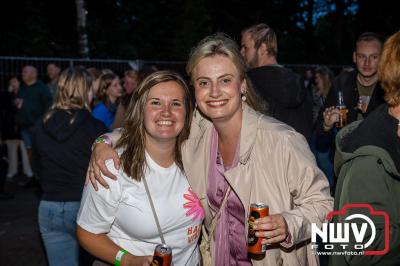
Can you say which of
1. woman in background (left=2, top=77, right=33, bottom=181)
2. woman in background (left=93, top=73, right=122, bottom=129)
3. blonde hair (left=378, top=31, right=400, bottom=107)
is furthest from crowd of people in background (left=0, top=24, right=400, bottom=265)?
woman in background (left=2, top=77, right=33, bottom=181)

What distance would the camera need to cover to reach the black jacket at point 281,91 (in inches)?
163

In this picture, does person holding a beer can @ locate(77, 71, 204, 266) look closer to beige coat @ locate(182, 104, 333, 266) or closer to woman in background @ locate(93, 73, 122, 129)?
beige coat @ locate(182, 104, 333, 266)

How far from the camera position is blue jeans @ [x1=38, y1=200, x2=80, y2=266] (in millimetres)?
3779

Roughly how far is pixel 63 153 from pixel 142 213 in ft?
5.37

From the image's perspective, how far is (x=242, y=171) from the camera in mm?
2604

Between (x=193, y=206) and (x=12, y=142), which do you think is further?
(x=12, y=142)

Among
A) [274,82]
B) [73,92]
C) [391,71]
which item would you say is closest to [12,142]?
[73,92]

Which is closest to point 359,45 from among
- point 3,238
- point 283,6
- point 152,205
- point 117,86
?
point 152,205

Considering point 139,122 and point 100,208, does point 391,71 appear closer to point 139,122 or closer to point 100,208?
point 139,122

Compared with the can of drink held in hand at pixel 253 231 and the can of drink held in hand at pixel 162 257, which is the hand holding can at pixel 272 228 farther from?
the can of drink held in hand at pixel 162 257

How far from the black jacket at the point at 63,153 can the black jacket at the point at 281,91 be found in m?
1.65

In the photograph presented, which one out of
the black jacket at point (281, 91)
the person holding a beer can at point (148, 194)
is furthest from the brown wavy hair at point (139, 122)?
the black jacket at point (281, 91)

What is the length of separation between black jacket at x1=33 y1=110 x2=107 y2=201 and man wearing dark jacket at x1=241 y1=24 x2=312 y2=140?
167 cm

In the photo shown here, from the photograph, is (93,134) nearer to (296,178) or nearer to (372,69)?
(296,178)
